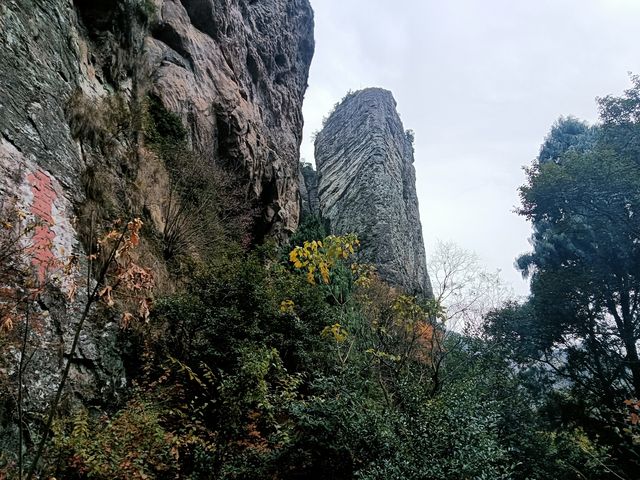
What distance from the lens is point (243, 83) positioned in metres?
15.5

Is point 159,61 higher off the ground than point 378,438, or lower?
higher

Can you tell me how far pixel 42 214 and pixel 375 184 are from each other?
21.5 m

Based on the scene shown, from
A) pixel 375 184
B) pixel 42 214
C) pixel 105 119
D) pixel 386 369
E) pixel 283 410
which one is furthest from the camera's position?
pixel 375 184

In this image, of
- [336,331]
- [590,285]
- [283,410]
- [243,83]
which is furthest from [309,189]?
[283,410]

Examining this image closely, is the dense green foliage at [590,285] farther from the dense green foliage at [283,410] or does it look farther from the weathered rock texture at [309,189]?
the weathered rock texture at [309,189]

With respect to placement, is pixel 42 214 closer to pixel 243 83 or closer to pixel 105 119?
pixel 105 119

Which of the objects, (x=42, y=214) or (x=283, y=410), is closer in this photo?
(x=42, y=214)

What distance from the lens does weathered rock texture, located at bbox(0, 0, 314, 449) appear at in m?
4.08

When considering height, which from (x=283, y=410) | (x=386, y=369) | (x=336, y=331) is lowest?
(x=283, y=410)

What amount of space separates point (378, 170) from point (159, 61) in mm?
16161

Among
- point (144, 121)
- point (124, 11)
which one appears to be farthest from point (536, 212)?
point (124, 11)

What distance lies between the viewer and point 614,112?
11523 mm

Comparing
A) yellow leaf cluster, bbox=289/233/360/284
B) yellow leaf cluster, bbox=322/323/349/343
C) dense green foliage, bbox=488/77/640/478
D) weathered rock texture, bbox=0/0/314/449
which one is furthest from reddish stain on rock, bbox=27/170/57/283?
dense green foliage, bbox=488/77/640/478

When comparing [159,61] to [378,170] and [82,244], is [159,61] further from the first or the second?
[378,170]
